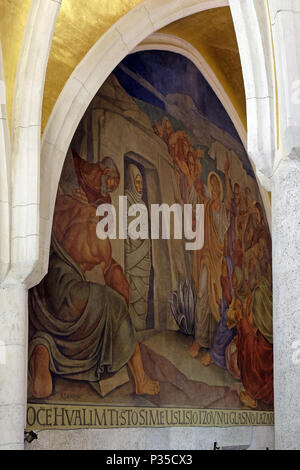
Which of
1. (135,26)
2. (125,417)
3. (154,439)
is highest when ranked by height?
(135,26)

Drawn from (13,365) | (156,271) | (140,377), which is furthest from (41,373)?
(156,271)

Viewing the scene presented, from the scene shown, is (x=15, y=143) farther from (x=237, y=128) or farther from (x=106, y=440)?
(x=237, y=128)

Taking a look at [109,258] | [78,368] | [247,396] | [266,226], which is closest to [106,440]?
[78,368]

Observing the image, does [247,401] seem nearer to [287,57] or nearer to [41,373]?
[41,373]

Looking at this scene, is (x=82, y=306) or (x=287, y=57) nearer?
(x=287, y=57)

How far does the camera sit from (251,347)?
487 inches

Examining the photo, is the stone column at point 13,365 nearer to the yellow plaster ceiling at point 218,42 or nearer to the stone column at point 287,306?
the stone column at point 287,306

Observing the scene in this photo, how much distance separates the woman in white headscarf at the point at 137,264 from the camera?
32.2 feet

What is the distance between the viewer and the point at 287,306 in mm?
4098

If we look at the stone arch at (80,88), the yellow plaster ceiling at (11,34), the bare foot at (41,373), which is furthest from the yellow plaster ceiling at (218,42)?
the bare foot at (41,373)

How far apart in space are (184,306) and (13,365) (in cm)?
369

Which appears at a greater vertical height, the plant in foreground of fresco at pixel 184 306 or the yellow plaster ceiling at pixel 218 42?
the yellow plaster ceiling at pixel 218 42

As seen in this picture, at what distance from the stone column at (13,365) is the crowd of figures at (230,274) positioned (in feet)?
12.2

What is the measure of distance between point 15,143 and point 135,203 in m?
2.69
